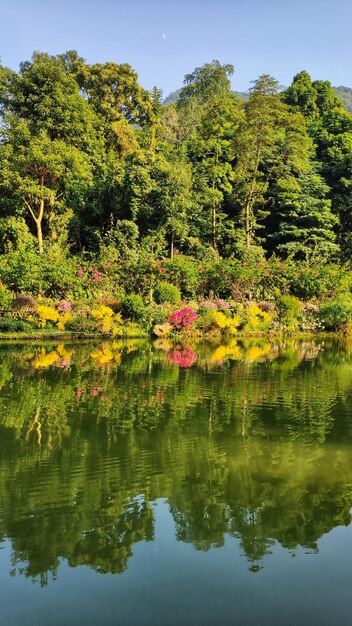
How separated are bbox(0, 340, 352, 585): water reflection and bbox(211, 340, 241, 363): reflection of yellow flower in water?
2.36 metres

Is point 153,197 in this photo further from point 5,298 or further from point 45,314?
point 5,298

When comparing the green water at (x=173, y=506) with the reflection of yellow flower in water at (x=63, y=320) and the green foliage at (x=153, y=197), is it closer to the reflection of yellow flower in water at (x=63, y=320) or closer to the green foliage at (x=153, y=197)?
the reflection of yellow flower in water at (x=63, y=320)

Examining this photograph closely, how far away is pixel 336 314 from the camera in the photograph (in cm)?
1814

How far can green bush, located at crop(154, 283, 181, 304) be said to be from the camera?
16859 mm

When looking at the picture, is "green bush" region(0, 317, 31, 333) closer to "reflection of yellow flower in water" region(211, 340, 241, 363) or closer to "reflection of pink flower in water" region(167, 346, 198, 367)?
"reflection of pink flower in water" region(167, 346, 198, 367)

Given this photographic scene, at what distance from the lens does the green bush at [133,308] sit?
15672 mm

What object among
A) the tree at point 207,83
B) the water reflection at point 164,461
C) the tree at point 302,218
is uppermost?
the tree at point 207,83

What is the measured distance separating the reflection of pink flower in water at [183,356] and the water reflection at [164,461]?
4.56ft

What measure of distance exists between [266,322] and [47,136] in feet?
38.0

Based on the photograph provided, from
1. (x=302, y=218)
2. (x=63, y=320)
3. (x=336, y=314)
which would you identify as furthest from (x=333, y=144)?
(x=63, y=320)

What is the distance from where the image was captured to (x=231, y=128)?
26.9 m

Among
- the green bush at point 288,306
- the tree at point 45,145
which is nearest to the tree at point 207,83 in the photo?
the tree at point 45,145

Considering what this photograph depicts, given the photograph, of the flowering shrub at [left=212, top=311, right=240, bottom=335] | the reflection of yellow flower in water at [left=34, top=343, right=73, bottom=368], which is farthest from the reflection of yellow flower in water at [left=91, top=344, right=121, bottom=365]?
the flowering shrub at [left=212, top=311, right=240, bottom=335]

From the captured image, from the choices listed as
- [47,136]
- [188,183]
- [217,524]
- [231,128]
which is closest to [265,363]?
[217,524]
